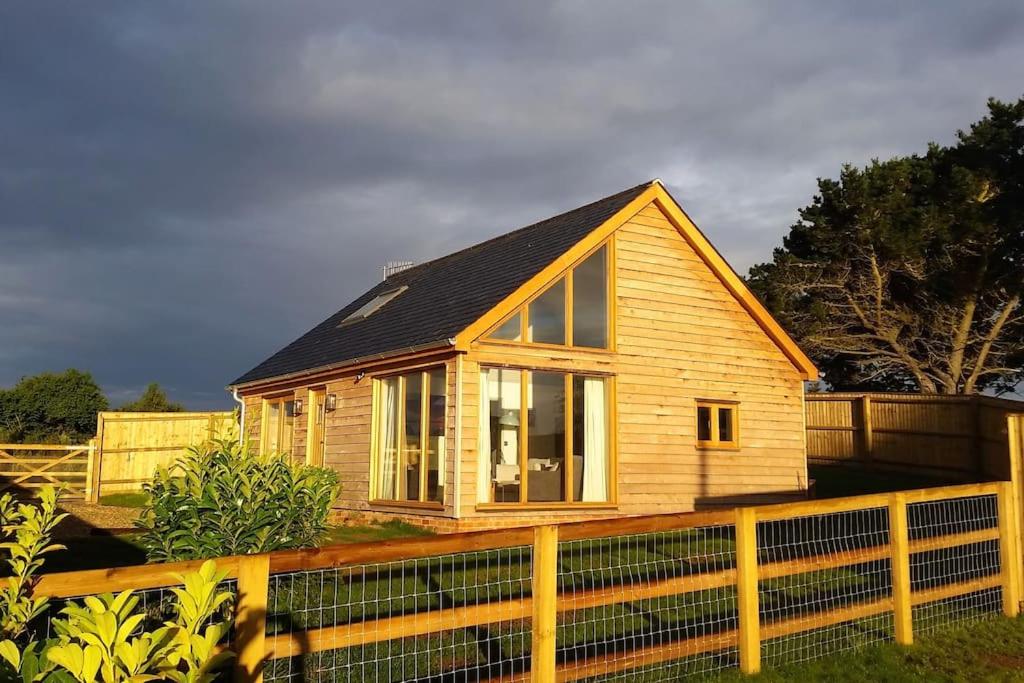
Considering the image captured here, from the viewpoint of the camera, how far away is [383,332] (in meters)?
17.1

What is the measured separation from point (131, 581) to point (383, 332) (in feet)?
44.0

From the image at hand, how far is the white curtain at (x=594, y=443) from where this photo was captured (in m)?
15.0

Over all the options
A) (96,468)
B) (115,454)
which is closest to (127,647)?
(96,468)

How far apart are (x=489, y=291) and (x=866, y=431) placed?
14689 millimetres

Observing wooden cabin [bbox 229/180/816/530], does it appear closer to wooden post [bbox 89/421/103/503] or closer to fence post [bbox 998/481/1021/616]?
wooden post [bbox 89/421/103/503]

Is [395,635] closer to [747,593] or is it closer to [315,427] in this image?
[747,593]

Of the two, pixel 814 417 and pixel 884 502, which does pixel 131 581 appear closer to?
pixel 884 502

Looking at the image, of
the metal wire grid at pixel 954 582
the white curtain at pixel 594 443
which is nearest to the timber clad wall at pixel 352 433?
the white curtain at pixel 594 443

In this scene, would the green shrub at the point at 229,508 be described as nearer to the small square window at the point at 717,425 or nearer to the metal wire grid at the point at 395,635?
the metal wire grid at the point at 395,635

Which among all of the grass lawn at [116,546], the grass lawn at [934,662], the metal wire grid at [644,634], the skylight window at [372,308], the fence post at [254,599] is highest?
the skylight window at [372,308]

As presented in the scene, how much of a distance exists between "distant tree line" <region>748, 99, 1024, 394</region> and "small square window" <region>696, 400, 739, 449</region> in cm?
1294

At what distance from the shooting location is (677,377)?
1634 centimetres

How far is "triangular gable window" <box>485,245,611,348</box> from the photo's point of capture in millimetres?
14570

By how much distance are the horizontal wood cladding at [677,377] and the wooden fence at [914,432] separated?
18.5 ft
